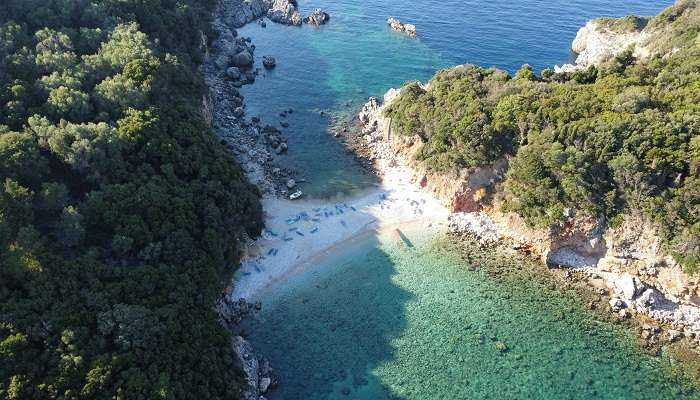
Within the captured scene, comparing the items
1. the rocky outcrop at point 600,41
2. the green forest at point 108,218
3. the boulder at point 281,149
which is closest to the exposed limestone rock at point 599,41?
the rocky outcrop at point 600,41

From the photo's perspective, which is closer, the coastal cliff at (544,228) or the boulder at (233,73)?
the coastal cliff at (544,228)

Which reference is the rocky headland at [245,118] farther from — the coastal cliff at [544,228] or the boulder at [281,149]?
the coastal cliff at [544,228]

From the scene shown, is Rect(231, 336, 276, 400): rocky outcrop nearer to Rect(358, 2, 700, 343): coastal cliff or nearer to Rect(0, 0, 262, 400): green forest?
Rect(0, 0, 262, 400): green forest

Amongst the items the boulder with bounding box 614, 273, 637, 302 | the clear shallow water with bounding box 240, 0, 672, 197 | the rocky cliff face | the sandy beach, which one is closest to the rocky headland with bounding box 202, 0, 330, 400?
the clear shallow water with bounding box 240, 0, 672, 197

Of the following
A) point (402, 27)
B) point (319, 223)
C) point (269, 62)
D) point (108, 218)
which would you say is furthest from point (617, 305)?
point (402, 27)

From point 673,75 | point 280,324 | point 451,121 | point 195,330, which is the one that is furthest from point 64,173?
point 673,75

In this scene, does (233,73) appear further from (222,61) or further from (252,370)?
(252,370)
